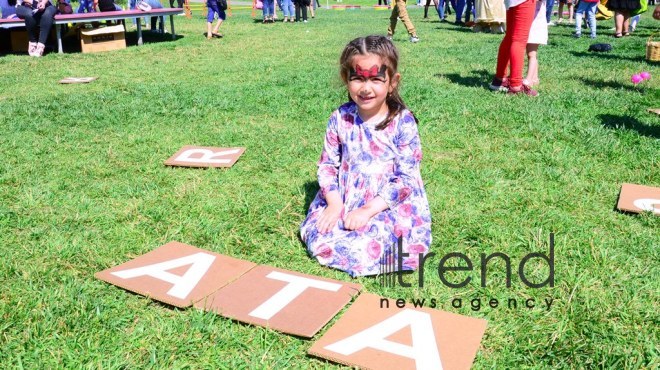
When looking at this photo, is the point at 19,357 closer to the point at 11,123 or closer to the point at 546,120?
the point at 11,123

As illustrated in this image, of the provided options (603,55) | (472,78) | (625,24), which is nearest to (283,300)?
(472,78)

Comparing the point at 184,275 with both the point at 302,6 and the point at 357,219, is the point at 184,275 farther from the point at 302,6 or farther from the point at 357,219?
the point at 302,6

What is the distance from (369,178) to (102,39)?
10561 mm

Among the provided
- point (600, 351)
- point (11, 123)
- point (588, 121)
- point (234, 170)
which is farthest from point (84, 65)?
point (600, 351)

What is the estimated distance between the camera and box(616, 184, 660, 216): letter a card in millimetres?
3471

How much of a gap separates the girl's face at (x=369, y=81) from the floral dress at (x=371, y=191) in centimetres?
15

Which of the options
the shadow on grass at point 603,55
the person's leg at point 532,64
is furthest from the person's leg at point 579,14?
the person's leg at point 532,64

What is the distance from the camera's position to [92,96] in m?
6.96

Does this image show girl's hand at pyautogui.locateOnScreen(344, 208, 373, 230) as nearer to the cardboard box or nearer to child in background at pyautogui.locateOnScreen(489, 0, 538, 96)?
child in background at pyautogui.locateOnScreen(489, 0, 538, 96)

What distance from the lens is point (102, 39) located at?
12.0m

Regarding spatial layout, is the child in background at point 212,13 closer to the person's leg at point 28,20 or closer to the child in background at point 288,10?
the person's leg at point 28,20

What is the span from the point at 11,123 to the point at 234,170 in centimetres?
286

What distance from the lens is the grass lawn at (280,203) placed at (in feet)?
7.63

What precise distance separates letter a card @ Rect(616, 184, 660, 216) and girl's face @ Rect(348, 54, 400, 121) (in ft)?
5.55
